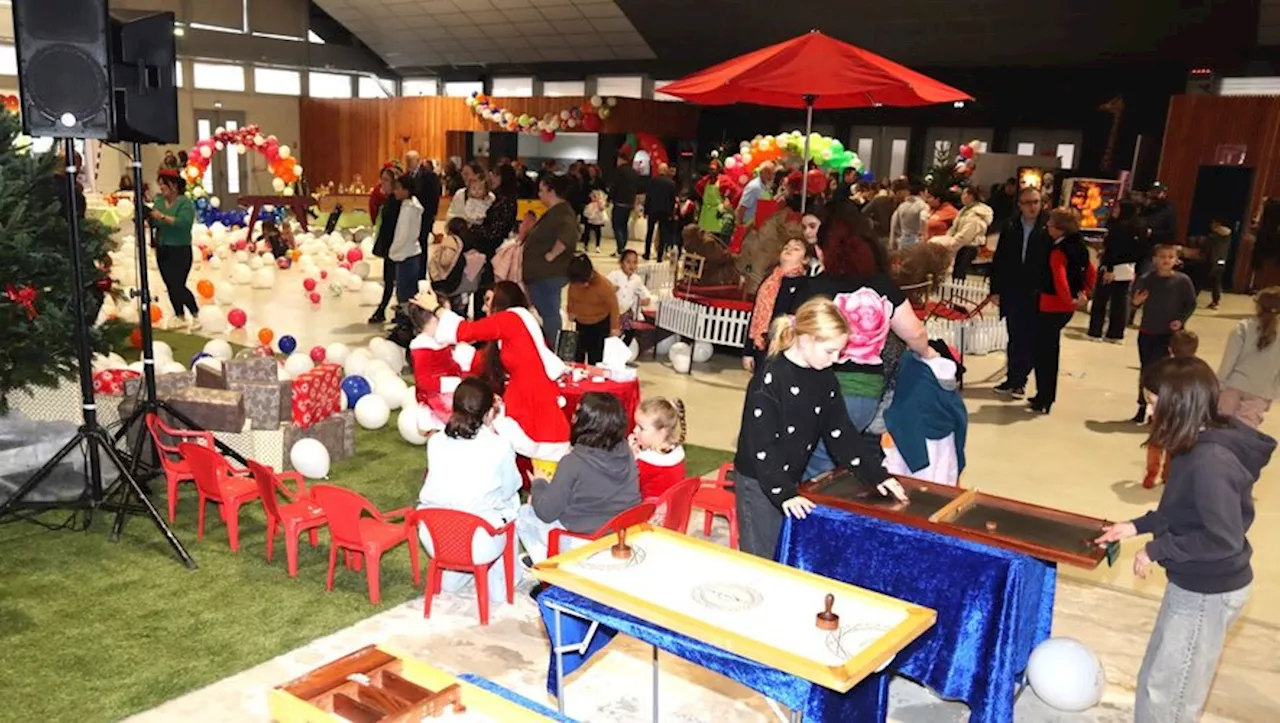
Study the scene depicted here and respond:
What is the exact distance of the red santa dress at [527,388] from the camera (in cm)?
494

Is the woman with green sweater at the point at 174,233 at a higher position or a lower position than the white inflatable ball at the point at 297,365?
higher

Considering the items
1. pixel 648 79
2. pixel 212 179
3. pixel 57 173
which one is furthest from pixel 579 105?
pixel 57 173

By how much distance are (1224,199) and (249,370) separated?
47.4ft

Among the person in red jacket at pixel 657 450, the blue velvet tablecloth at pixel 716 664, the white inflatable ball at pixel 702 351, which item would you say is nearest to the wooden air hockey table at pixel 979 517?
the blue velvet tablecloth at pixel 716 664

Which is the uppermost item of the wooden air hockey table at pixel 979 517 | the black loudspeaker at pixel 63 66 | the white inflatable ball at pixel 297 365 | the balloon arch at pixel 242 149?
the black loudspeaker at pixel 63 66

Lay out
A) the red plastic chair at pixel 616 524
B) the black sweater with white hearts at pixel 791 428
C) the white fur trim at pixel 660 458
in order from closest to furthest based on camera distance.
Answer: the black sweater with white hearts at pixel 791 428 → the red plastic chair at pixel 616 524 → the white fur trim at pixel 660 458

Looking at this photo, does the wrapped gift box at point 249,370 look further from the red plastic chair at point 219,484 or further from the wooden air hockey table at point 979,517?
the wooden air hockey table at point 979,517

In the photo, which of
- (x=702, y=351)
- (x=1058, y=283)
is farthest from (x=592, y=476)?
(x=702, y=351)

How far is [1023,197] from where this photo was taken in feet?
24.6

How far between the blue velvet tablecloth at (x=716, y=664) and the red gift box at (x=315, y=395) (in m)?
2.89

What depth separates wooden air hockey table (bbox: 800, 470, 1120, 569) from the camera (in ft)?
9.64

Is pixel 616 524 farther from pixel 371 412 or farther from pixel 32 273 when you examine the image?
pixel 32 273

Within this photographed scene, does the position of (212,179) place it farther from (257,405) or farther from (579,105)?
(257,405)

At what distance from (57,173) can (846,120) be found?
1665 cm
